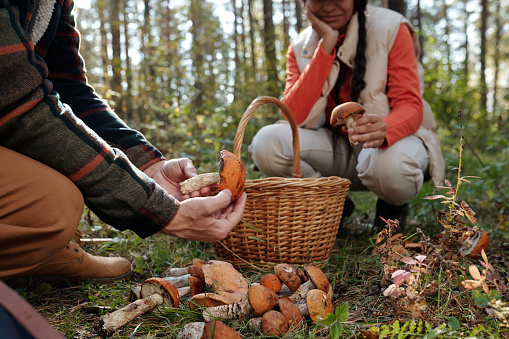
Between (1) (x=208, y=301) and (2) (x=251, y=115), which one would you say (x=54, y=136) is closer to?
(1) (x=208, y=301)

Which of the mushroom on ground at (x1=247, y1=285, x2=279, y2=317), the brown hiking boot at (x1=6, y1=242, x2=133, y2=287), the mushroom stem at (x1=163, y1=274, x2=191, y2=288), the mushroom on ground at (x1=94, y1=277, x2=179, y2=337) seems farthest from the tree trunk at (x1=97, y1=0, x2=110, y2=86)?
the mushroom on ground at (x1=247, y1=285, x2=279, y2=317)

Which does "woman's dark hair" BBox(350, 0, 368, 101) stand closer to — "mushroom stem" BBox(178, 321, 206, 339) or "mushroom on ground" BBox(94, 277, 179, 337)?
"mushroom on ground" BBox(94, 277, 179, 337)

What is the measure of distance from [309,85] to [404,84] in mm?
657

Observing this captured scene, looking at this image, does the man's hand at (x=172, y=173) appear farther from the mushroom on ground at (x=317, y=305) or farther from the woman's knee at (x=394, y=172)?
the woman's knee at (x=394, y=172)

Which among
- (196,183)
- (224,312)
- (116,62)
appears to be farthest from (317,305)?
(116,62)

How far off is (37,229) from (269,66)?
16.5ft

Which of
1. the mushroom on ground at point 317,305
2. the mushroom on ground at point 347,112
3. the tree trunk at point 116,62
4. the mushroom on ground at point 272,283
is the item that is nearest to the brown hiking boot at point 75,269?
the mushroom on ground at point 272,283

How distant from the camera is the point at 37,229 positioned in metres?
1.32

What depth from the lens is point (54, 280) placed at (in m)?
1.98

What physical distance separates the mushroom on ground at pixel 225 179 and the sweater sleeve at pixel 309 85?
49.1 inches

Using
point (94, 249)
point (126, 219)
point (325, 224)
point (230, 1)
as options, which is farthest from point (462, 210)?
point (230, 1)

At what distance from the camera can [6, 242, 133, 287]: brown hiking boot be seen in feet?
6.25

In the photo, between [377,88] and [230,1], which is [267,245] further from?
[230,1]

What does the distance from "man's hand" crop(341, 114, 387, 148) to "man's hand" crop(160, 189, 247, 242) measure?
106 cm
